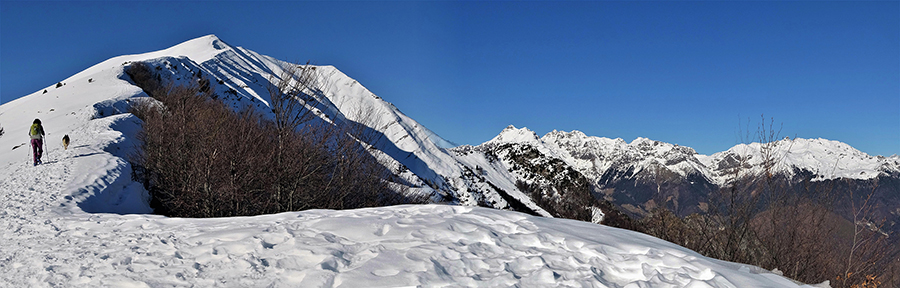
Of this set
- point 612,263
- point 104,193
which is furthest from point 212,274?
point 104,193

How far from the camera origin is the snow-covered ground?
199 inches

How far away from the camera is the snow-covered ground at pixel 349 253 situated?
5043 millimetres

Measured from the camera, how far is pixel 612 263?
5.62m

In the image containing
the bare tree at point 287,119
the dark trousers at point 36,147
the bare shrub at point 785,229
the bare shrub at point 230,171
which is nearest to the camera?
the bare shrub at point 785,229

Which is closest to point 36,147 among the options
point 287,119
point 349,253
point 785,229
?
point 287,119

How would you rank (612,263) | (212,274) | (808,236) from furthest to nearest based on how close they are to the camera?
(808,236)
(612,263)
(212,274)

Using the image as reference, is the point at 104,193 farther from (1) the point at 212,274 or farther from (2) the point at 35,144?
(1) the point at 212,274

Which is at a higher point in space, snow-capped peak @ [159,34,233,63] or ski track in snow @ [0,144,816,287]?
snow-capped peak @ [159,34,233,63]

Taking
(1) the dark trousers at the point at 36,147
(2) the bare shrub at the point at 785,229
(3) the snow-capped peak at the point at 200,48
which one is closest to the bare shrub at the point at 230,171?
(1) the dark trousers at the point at 36,147

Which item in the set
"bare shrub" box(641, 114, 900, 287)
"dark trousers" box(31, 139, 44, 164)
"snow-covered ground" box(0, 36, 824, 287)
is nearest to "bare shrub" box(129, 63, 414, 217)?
"dark trousers" box(31, 139, 44, 164)

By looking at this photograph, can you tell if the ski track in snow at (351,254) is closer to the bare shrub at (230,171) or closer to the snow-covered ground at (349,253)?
the snow-covered ground at (349,253)

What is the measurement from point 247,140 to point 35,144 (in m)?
6.97

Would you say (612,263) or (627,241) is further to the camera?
(627,241)

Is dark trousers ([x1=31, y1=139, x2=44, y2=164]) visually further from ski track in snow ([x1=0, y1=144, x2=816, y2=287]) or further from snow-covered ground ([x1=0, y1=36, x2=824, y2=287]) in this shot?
ski track in snow ([x1=0, y1=144, x2=816, y2=287])
